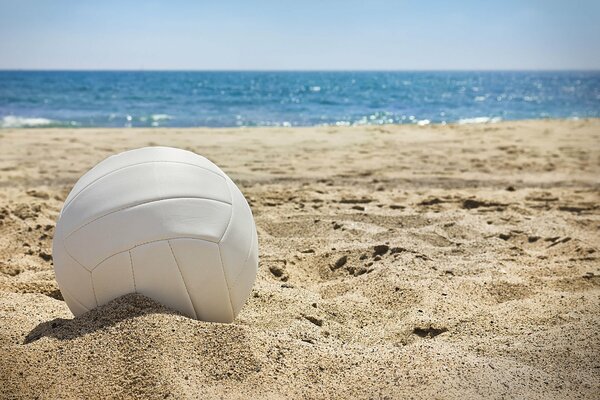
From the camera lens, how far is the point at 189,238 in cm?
296

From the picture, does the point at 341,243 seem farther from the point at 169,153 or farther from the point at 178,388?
the point at 178,388

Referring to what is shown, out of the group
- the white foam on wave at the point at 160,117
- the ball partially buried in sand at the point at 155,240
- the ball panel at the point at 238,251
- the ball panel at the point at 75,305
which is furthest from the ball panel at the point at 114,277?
the white foam on wave at the point at 160,117

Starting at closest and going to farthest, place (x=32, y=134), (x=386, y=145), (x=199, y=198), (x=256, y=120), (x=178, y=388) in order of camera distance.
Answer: (x=178, y=388) < (x=199, y=198) < (x=386, y=145) < (x=32, y=134) < (x=256, y=120)

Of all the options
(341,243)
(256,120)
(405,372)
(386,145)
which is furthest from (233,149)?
(256,120)

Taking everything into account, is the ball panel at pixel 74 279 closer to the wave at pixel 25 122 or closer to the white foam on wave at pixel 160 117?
the wave at pixel 25 122

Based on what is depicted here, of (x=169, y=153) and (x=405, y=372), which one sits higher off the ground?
(x=169, y=153)

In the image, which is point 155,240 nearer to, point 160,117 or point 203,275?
point 203,275

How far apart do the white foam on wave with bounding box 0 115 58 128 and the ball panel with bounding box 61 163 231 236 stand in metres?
16.4

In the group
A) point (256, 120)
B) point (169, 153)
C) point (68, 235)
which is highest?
point (169, 153)

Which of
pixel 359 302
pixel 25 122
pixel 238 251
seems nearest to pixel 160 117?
pixel 25 122

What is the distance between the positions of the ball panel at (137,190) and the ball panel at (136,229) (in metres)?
0.04

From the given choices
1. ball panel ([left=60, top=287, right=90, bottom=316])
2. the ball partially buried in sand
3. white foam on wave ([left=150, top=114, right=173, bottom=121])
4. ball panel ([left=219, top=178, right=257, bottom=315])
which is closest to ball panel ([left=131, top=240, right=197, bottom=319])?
the ball partially buried in sand

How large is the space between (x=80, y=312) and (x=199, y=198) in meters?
0.91

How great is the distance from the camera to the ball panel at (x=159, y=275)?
114 inches
